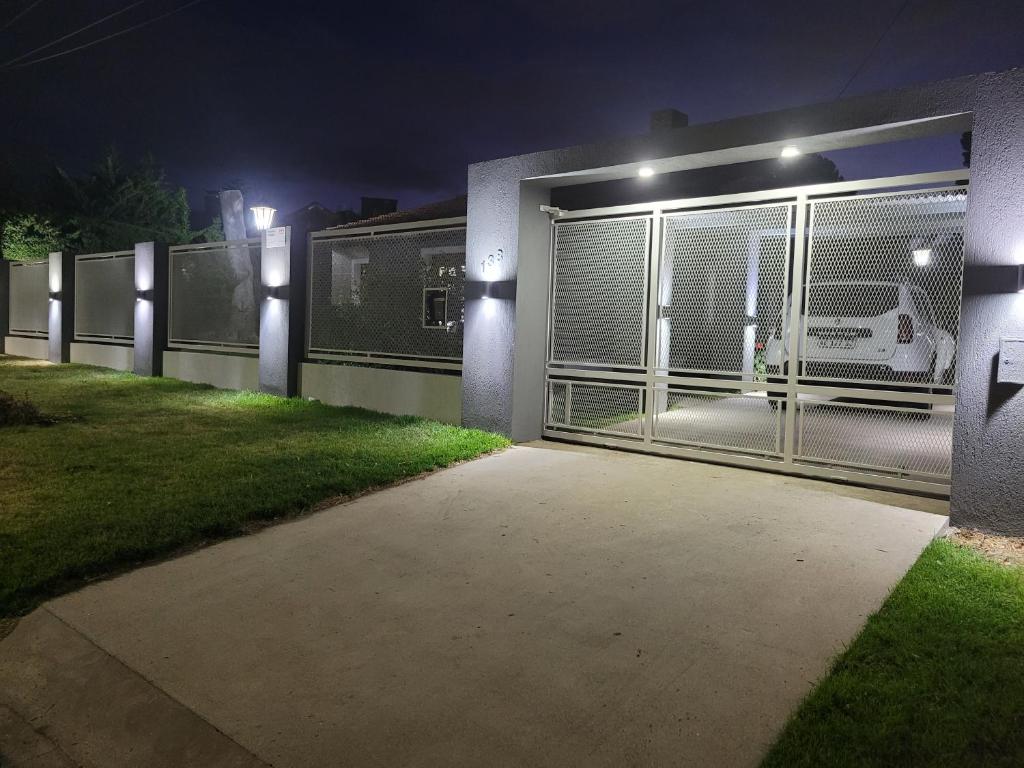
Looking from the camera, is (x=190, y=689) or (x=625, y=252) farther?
(x=625, y=252)

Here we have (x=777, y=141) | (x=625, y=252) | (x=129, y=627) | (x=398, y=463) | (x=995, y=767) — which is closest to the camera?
(x=995, y=767)

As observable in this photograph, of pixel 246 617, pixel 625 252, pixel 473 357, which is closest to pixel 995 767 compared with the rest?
pixel 246 617

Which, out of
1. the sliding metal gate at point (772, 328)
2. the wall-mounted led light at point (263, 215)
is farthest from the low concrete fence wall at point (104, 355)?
the sliding metal gate at point (772, 328)

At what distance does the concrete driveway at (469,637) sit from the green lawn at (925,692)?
13cm

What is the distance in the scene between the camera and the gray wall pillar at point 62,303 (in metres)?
17.2

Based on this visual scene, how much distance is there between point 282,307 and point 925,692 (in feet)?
33.7

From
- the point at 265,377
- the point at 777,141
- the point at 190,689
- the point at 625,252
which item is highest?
the point at 777,141

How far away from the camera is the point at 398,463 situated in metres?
6.59

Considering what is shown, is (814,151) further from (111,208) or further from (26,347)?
(111,208)

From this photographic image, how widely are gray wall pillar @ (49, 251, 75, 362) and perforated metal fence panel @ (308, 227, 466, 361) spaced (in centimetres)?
958

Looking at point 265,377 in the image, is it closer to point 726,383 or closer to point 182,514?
point 182,514

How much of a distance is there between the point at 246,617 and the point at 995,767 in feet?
10.4

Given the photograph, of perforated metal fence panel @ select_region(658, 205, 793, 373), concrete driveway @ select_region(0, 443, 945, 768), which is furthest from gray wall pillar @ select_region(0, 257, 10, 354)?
perforated metal fence panel @ select_region(658, 205, 793, 373)

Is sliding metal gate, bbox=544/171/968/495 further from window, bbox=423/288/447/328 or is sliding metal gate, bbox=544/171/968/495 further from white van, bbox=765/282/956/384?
window, bbox=423/288/447/328
